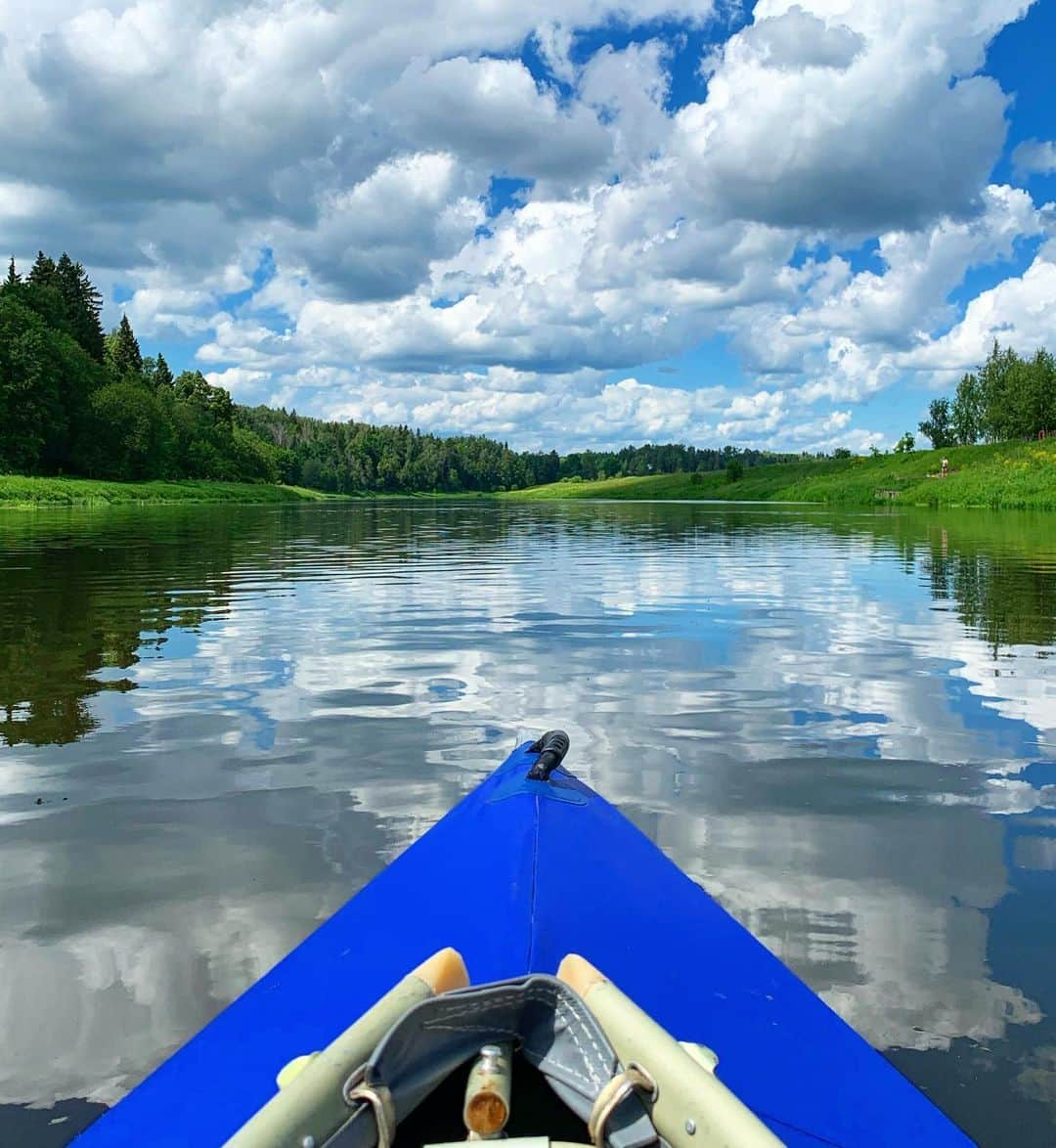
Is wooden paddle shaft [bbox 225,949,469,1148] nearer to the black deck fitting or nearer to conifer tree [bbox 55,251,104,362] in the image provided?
the black deck fitting

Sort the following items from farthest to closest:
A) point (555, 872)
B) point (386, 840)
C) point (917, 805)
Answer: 1. point (917, 805)
2. point (386, 840)
3. point (555, 872)

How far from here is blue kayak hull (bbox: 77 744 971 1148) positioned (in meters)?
2.59

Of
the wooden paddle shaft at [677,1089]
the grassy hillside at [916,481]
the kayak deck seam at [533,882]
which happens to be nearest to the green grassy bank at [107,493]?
the grassy hillside at [916,481]

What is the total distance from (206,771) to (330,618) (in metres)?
8.32

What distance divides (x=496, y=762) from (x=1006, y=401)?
12022cm

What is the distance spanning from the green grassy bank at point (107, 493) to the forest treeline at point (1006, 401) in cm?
8813

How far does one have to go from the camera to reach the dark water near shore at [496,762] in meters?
4.43

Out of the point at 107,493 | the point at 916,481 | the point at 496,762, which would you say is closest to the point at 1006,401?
the point at 916,481

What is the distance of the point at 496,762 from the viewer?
27.5 feet

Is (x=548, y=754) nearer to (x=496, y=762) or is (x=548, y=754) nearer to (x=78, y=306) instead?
(x=496, y=762)

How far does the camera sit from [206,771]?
799 cm

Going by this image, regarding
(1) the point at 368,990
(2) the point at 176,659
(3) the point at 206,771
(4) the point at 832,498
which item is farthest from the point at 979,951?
(4) the point at 832,498

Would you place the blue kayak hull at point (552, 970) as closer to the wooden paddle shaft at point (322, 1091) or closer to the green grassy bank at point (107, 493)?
the wooden paddle shaft at point (322, 1091)

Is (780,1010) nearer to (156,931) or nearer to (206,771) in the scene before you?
(156,931)
